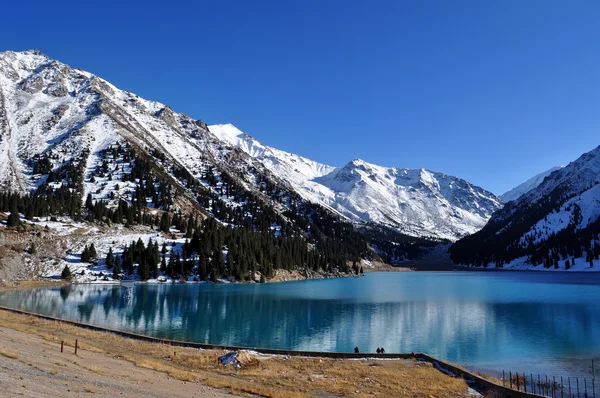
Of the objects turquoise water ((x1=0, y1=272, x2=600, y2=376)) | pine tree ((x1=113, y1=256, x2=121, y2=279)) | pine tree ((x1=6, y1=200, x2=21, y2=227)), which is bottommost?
turquoise water ((x1=0, y1=272, x2=600, y2=376))

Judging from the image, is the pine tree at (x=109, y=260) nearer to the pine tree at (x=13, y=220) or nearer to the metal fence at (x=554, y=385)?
the pine tree at (x=13, y=220)

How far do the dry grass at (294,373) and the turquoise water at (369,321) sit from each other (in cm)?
1040

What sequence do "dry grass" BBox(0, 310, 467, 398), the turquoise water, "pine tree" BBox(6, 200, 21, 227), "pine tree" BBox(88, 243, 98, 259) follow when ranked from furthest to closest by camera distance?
"pine tree" BBox(88, 243, 98, 259) < "pine tree" BBox(6, 200, 21, 227) < the turquoise water < "dry grass" BBox(0, 310, 467, 398)

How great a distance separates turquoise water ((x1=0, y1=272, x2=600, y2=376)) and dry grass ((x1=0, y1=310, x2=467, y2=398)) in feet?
34.1

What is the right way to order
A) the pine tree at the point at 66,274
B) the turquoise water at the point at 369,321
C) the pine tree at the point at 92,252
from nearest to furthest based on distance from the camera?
the turquoise water at the point at 369,321 < the pine tree at the point at 66,274 < the pine tree at the point at 92,252

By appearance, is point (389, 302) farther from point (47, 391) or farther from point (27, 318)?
point (47, 391)

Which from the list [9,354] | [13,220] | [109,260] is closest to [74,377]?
[9,354]

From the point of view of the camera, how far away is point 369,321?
71562 mm

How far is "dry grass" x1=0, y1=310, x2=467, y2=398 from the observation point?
31.4m

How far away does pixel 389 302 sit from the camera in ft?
321

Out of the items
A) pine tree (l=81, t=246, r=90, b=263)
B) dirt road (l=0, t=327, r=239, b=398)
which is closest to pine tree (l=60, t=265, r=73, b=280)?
pine tree (l=81, t=246, r=90, b=263)

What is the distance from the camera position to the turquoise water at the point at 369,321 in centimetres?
5244

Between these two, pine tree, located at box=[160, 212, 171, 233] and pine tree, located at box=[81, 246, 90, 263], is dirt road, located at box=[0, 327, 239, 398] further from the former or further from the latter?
pine tree, located at box=[160, 212, 171, 233]

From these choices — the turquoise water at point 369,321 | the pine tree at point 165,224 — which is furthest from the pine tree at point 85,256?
the pine tree at point 165,224
